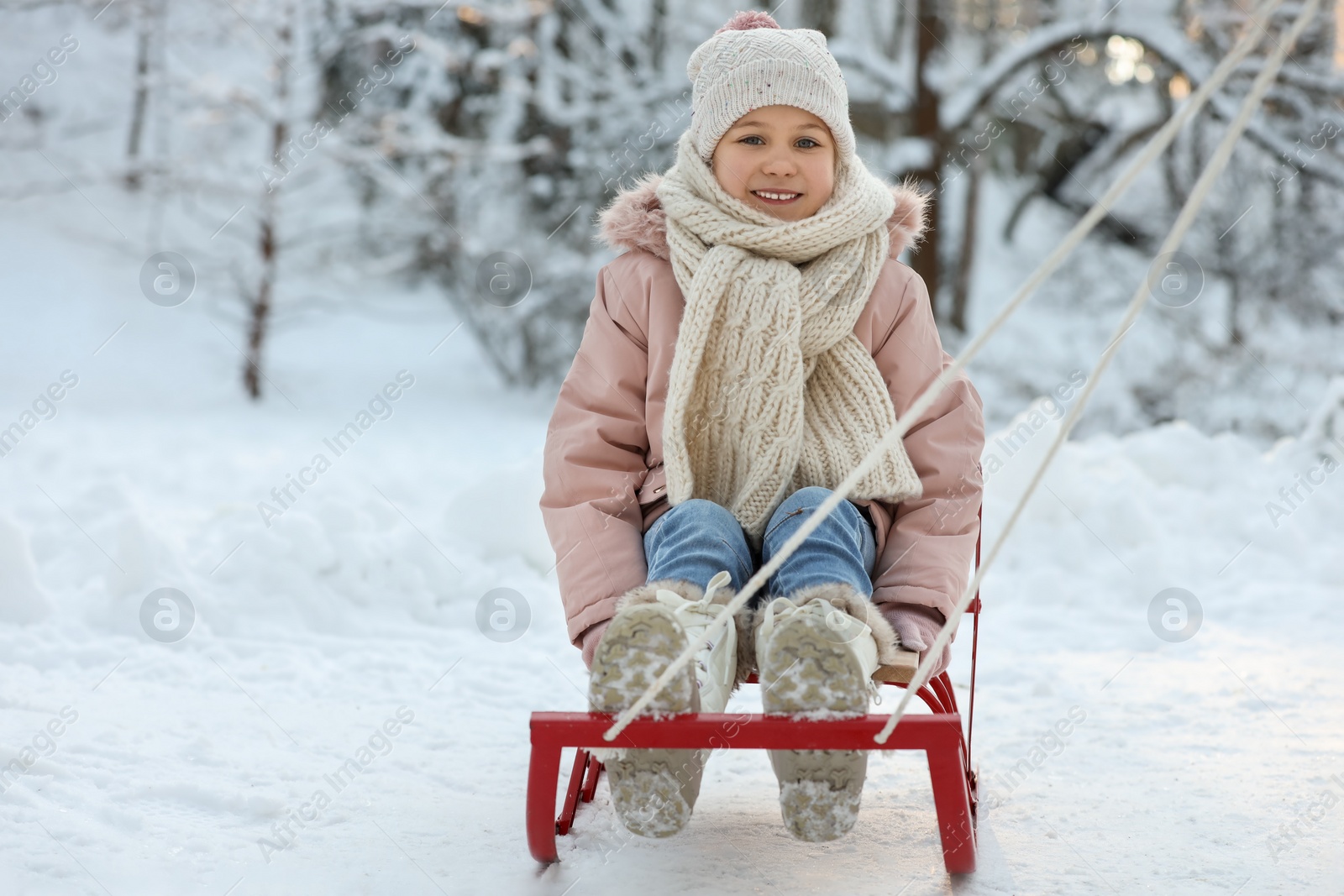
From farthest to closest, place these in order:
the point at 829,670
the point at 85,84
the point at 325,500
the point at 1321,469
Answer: the point at 85,84
the point at 1321,469
the point at 325,500
the point at 829,670

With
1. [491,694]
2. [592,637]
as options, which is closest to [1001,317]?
[592,637]

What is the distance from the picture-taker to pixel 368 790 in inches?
91.8

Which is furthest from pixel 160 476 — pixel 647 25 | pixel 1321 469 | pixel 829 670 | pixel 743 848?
pixel 647 25

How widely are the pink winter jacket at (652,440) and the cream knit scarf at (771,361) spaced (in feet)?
0.22

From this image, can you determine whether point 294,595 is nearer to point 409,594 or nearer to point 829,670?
point 409,594

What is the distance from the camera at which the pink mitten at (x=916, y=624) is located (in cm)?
199

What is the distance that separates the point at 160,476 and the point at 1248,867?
448 cm

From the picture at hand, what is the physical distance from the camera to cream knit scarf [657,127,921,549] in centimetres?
215

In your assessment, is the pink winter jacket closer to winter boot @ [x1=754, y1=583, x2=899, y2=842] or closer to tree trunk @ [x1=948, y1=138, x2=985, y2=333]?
winter boot @ [x1=754, y1=583, x2=899, y2=842]
